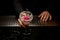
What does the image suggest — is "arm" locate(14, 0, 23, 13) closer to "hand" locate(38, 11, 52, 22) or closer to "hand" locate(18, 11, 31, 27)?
"hand" locate(18, 11, 31, 27)

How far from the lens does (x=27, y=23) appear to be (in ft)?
2.48

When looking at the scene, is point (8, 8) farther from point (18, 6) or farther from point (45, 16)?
point (45, 16)

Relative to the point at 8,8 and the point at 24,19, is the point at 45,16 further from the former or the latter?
the point at 8,8

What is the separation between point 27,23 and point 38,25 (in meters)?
0.07

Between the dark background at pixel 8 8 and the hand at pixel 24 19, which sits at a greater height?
the dark background at pixel 8 8

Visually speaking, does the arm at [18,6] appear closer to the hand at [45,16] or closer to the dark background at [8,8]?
the dark background at [8,8]

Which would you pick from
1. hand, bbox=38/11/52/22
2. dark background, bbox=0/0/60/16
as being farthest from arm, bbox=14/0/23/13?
hand, bbox=38/11/52/22

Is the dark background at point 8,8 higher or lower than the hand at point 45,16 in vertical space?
higher

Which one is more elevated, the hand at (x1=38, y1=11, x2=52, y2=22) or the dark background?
the dark background

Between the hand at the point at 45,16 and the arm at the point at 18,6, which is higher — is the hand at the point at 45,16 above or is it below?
below

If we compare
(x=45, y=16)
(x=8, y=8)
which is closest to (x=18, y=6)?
(x=8, y=8)

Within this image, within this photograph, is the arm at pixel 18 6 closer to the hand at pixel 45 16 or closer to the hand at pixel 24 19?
the hand at pixel 24 19

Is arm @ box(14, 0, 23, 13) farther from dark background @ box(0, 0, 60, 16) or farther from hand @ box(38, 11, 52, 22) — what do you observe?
hand @ box(38, 11, 52, 22)

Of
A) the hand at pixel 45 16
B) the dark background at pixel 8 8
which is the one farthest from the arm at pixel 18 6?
the hand at pixel 45 16
